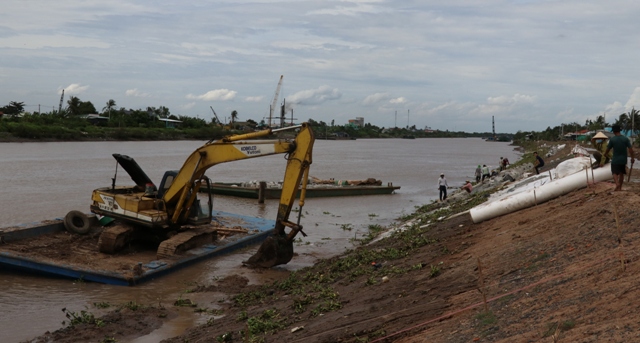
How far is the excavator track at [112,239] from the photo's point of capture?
16.3 metres

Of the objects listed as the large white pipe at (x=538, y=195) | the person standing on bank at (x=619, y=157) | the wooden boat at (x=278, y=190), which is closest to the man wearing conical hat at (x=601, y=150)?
the large white pipe at (x=538, y=195)

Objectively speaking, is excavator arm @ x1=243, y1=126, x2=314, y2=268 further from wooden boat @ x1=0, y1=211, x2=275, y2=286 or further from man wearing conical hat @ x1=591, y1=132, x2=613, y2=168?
man wearing conical hat @ x1=591, y1=132, x2=613, y2=168

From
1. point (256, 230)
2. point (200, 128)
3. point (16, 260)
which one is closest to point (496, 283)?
point (16, 260)

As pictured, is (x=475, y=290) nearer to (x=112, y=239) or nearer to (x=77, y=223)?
(x=112, y=239)

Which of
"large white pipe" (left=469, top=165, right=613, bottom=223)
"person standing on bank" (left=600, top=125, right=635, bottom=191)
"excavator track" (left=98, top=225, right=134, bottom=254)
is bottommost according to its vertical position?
"excavator track" (left=98, top=225, right=134, bottom=254)

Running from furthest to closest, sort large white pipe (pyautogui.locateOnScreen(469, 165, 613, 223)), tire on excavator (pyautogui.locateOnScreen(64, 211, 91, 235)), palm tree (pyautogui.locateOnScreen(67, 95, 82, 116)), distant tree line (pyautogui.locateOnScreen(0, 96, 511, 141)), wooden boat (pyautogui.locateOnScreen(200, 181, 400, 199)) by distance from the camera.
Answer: palm tree (pyautogui.locateOnScreen(67, 95, 82, 116)), distant tree line (pyautogui.locateOnScreen(0, 96, 511, 141)), wooden boat (pyautogui.locateOnScreen(200, 181, 400, 199)), tire on excavator (pyautogui.locateOnScreen(64, 211, 91, 235)), large white pipe (pyautogui.locateOnScreen(469, 165, 613, 223))

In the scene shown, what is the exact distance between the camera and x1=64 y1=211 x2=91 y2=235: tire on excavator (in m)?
17.8

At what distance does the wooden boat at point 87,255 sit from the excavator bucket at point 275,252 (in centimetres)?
184

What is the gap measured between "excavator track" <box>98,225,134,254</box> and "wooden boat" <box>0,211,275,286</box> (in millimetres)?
165

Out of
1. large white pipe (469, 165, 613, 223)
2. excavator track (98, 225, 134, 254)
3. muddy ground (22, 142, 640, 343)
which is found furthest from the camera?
excavator track (98, 225, 134, 254)

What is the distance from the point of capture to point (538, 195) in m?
15.3

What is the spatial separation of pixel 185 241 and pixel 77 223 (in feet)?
11.4

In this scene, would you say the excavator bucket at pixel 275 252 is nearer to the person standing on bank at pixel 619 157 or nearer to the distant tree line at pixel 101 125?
the person standing on bank at pixel 619 157

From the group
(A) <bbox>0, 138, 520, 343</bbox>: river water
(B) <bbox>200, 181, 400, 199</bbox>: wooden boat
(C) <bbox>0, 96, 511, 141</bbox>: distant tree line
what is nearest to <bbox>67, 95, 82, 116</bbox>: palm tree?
(C) <bbox>0, 96, 511, 141</bbox>: distant tree line
